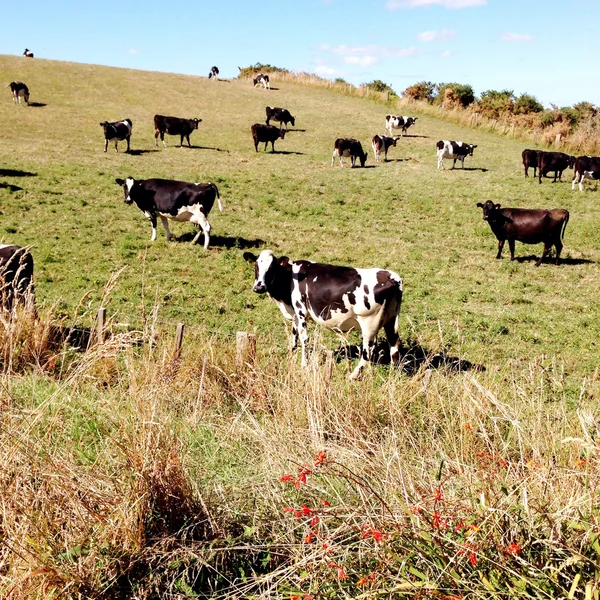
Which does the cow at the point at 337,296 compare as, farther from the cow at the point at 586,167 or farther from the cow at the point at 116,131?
Answer: the cow at the point at 116,131

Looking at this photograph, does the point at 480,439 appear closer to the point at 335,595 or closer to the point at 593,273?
the point at 335,595

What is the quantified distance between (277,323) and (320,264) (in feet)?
5.80

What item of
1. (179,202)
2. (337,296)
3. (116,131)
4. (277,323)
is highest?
(116,131)

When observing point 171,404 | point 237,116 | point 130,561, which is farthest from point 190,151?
point 130,561

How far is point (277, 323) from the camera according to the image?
409 inches

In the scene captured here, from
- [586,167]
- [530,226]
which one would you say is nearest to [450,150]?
[586,167]

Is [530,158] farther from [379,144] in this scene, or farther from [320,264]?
[320,264]

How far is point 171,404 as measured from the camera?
4828mm

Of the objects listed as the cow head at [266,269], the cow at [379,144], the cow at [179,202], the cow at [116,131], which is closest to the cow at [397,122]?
the cow at [379,144]

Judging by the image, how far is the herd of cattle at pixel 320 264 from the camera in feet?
27.8

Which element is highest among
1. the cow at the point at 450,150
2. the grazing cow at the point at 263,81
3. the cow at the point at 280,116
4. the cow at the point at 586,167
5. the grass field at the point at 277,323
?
the grazing cow at the point at 263,81

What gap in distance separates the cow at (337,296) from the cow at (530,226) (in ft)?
27.3

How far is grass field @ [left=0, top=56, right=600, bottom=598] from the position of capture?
3.46 meters

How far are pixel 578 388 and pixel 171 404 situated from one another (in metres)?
5.85
